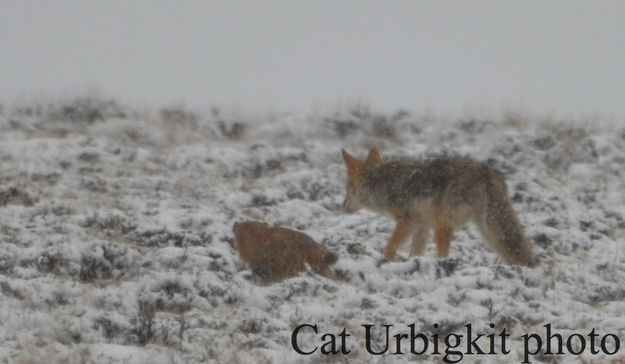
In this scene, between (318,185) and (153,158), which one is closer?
(318,185)

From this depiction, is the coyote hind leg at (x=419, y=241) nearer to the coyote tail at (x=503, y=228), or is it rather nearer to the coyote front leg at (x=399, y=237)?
the coyote front leg at (x=399, y=237)

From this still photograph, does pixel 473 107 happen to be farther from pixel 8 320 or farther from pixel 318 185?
pixel 8 320

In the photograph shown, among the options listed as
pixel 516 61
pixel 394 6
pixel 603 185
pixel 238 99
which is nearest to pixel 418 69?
pixel 516 61

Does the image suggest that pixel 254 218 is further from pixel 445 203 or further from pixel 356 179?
pixel 445 203

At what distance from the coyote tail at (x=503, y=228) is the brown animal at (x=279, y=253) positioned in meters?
1.87

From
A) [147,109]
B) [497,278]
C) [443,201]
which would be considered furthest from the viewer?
[147,109]

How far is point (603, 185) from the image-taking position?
48.9 feet

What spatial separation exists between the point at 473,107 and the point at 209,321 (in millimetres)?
13056

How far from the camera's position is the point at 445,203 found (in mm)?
10516

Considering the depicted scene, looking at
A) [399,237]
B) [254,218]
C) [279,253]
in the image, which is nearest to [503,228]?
[399,237]

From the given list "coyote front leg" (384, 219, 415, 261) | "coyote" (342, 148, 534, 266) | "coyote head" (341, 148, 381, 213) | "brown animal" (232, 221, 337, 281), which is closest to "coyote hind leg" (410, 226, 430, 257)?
"coyote" (342, 148, 534, 266)

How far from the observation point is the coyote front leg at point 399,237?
419 inches

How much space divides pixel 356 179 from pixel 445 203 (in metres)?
1.83

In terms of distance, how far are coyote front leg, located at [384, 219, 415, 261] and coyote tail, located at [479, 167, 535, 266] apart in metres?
0.90
